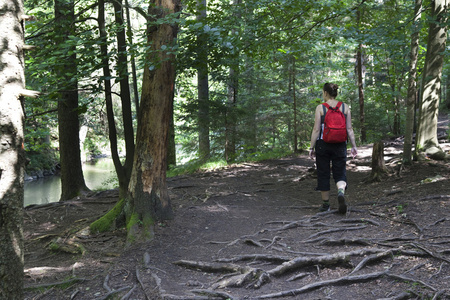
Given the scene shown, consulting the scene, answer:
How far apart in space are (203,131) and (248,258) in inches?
366

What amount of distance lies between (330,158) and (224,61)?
376 cm

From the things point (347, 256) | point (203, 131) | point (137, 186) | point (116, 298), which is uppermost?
point (203, 131)

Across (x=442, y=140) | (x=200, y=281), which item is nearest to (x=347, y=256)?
(x=200, y=281)

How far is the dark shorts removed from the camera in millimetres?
6145

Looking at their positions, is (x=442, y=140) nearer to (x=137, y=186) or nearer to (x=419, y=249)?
(x=419, y=249)

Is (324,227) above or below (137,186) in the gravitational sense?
below

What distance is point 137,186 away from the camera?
6.11 meters

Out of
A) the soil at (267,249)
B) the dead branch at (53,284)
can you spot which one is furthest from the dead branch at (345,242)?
the dead branch at (53,284)

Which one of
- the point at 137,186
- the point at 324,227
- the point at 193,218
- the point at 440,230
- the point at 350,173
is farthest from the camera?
the point at 350,173

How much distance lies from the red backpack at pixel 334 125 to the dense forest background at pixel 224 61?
7.27ft

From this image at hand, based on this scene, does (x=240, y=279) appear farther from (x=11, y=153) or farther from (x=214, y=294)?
(x=11, y=153)

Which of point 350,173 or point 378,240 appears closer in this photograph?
point 378,240

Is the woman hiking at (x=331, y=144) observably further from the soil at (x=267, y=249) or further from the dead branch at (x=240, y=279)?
the dead branch at (x=240, y=279)

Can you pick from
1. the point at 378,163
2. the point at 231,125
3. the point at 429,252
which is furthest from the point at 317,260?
the point at 231,125
